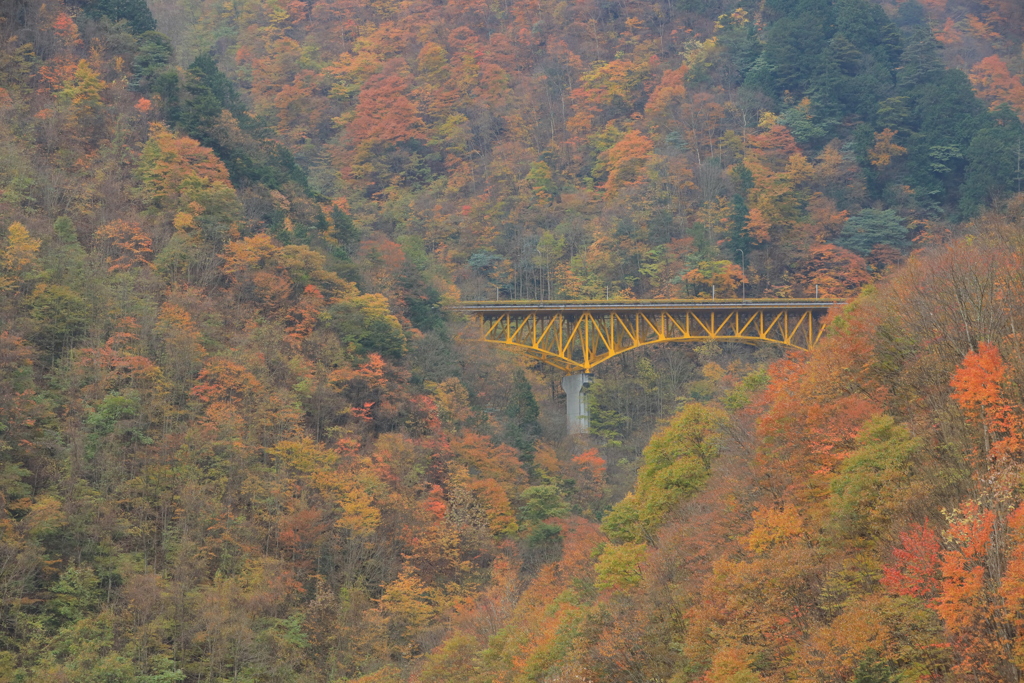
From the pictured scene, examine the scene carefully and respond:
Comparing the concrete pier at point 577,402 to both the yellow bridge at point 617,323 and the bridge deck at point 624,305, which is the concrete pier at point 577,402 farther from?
the bridge deck at point 624,305

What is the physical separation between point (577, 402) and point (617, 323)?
4798 mm

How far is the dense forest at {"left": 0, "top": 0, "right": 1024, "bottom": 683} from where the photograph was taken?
73.0 feet

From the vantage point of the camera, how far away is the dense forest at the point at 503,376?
22.2m

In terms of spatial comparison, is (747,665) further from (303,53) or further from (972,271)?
(303,53)

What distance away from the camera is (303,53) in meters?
89.6

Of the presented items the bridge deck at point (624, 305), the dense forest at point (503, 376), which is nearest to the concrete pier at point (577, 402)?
the dense forest at point (503, 376)

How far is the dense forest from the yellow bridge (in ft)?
6.39

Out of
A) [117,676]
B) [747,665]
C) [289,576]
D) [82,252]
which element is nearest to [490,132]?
[82,252]

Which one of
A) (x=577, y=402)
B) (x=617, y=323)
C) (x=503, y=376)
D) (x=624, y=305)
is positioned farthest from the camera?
(x=617, y=323)

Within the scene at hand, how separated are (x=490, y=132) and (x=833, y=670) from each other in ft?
225

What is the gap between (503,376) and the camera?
52.2 metres

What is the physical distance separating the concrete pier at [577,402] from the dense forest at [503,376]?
164cm

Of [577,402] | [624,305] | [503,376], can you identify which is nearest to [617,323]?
[624,305]

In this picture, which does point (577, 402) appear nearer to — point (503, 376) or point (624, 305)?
point (624, 305)
